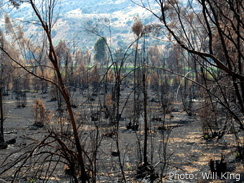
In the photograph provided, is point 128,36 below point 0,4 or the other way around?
the other way around

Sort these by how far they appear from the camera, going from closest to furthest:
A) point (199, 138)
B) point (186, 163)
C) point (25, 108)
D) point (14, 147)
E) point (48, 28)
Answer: point (48, 28) < point (186, 163) < point (14, 147) < point (199, 138) < point (25, 108)

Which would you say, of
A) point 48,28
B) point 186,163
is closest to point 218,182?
point 186,163

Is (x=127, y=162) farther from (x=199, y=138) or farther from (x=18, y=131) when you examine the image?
(x=18, y=131)

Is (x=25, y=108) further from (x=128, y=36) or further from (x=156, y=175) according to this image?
(x=128, y=36)

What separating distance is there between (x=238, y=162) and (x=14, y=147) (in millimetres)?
6239

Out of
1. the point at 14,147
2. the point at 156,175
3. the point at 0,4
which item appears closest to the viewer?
the point at 0,4

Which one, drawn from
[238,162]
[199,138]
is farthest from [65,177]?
[199,138]

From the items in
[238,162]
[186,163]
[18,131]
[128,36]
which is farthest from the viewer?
[128,36]

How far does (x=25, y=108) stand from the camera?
21.2m

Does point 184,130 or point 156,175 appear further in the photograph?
point 184,130

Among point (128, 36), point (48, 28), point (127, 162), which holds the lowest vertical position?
point (127, 162)

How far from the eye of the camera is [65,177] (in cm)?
632

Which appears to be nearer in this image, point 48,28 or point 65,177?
point 48,28

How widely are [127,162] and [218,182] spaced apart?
8.38 ft
